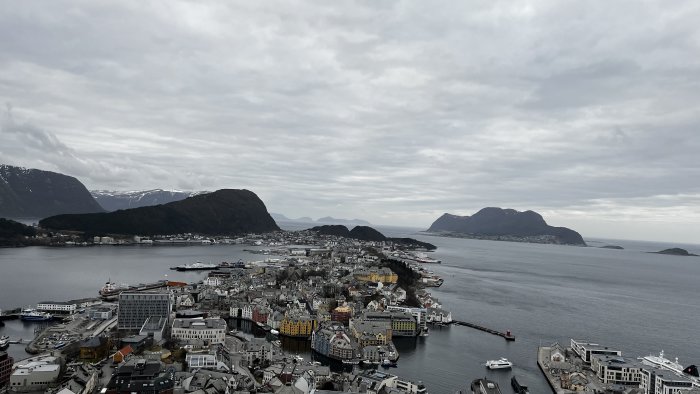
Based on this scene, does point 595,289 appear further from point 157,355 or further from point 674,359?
point 157,355

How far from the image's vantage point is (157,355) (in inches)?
421

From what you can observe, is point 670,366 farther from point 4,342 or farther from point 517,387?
point 4,342

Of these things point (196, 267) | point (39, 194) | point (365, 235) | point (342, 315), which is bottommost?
point (342, 315)

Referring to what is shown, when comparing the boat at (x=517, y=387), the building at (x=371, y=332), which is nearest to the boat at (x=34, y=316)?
the building at (x=371, y=332)

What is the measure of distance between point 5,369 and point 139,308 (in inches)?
205

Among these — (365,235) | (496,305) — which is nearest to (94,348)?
(496,305)

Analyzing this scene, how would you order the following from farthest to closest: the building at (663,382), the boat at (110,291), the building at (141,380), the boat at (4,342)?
the boat at (110,291) < the boat at (4,342) < the building at (663,382) < the building at (141,380)

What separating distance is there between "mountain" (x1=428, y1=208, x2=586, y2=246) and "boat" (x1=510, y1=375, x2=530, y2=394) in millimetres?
97149

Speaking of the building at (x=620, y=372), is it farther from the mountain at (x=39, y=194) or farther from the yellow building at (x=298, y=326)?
the mountain at (x=39, y=194)

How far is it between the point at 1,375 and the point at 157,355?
2.86 meters

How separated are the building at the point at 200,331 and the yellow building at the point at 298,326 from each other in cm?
234

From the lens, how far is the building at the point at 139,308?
14891mm

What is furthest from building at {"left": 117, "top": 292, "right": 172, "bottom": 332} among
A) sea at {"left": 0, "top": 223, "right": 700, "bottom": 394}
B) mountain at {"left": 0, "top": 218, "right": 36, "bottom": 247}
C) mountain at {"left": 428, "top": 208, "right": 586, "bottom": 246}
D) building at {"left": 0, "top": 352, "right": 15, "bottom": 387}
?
mountain at {"left": 428, "top": 208, "right": 586, "bottom": 246}

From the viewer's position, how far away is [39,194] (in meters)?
86.8
